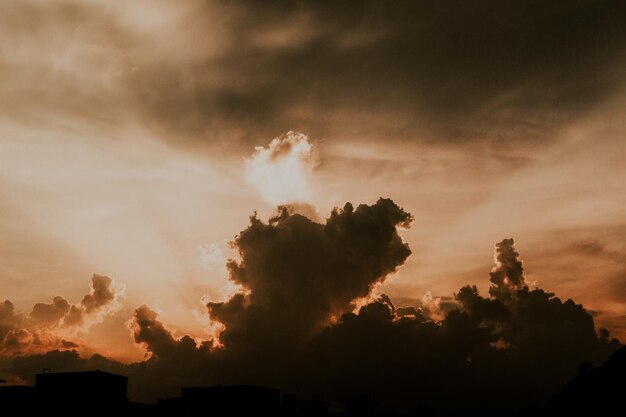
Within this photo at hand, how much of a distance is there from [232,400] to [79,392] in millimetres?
22099

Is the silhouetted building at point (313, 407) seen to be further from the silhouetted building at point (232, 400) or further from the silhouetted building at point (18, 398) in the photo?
the silhouetted building at point (18, 398)

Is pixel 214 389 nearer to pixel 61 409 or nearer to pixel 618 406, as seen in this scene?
pixel 61 409

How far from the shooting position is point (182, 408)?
315 feet

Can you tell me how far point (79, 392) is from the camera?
83.2 metres

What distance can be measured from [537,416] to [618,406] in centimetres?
1665

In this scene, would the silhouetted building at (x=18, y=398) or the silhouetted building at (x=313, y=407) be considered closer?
the silhouetted building at (x=18, y=398)

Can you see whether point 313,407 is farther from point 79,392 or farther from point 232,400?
point 79,392

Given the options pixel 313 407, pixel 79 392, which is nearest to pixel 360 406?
pixel 313 407

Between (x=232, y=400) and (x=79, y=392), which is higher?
(x=79, y=392)

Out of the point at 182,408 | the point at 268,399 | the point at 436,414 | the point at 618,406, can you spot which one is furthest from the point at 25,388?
the point at 618,406

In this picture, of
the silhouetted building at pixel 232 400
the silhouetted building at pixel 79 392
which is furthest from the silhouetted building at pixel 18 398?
the silhouetted building at pixel 232 400

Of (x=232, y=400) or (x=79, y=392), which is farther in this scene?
(x=232, y=400)

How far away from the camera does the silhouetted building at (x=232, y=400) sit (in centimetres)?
9375

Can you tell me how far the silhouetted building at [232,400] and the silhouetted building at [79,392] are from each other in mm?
14060
